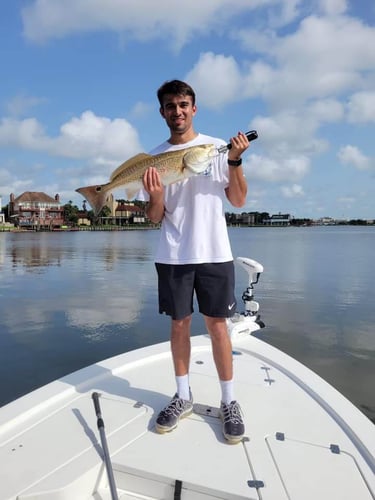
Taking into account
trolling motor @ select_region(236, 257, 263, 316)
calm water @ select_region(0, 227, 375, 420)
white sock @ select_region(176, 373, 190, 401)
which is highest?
trolling motor @ select_region(236, 257, 263, 316)

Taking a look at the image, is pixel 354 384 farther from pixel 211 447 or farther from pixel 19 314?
pixel 19 314

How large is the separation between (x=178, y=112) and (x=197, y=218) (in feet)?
2.65

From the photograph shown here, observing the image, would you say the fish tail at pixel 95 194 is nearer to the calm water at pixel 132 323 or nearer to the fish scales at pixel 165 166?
the fish scales at pixel 165 166

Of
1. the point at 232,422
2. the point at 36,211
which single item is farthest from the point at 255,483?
the point at 36,211

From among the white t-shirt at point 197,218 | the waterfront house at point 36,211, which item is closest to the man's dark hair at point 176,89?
the white t-shirt at point 197,218

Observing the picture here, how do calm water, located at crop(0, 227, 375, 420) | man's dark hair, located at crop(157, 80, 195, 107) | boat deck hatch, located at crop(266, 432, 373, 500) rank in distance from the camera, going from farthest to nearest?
calm water, located at crop(0, 227, 375, 420), man's dark hair, located at crop(157, 80, 195, 107), boat deck hatch, located at crop(266, 432, 373, 500)

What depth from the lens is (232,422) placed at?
264 centimetres

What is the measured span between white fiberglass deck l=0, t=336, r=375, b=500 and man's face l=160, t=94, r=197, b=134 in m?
2.19

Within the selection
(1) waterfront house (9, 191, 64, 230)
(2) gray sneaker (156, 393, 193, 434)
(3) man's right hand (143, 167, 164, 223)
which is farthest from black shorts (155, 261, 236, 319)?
(1) waterfront house (9, 191, 64, 230)

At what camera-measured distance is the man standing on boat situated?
2883 millimetres

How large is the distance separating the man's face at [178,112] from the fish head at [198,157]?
33 centimetres

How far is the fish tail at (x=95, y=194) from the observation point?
3.16 metres

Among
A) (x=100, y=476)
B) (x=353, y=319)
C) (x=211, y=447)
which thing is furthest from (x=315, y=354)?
(x=100, y=476)

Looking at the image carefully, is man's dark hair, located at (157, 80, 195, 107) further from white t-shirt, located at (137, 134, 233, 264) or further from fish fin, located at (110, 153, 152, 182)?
fish fin, located at (110, 153, 152, 182)
